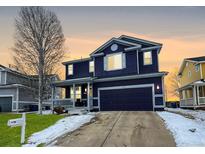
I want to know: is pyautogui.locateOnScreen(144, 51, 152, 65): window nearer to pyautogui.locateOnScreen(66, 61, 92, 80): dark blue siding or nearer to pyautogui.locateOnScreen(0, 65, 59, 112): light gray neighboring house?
pyautogui.locateOnScreen(66, 61, 92, 80): dark blue siding

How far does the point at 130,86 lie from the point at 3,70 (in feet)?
52.7

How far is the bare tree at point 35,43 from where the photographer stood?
16.5m

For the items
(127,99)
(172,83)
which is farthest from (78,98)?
(172,83)

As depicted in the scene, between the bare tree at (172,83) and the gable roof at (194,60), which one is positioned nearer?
the gable roof at (194,60)

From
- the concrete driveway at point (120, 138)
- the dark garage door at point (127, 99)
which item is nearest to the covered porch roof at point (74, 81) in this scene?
the dark garage door at point (127, 99)

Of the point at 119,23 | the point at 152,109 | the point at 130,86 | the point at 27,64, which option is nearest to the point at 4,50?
the point at 27,64

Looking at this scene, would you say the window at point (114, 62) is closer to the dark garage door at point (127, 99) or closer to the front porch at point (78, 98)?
the dark garage door at point (127, 99)

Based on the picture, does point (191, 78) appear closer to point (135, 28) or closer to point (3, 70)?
point (135, 28)

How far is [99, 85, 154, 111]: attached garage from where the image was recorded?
1548cm

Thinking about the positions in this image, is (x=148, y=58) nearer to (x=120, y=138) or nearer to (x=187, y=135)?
(x=187, y=135)

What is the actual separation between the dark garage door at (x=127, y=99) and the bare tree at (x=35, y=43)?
17.7 ft

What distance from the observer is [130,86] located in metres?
16.1

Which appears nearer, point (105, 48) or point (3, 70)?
point (105, 48)

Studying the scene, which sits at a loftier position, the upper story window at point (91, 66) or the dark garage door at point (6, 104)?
the upper story window at point (91, 66)
